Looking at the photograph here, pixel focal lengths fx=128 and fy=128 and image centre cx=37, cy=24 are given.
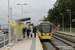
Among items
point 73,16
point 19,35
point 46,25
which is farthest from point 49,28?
point 73,16

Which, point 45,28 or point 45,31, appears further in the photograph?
point 45,28

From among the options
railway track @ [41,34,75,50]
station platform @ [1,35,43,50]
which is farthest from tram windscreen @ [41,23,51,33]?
station platform @ [1,35,43,50]

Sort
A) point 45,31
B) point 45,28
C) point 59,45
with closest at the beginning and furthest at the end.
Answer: point 59,45, point 45,31, point 45,28

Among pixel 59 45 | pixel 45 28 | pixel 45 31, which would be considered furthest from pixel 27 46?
pixel 45 28

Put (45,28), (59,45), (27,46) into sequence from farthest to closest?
1. (45,28)
2. (59,45)
3. (27,46)

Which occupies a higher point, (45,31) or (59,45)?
(45,31)

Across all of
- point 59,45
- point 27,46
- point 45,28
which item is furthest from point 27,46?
point 45,28

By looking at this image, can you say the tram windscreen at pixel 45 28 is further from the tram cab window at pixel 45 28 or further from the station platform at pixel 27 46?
the station platform at pixel 27 46

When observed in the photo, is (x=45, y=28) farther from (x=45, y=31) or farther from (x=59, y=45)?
(x=59, y=45)

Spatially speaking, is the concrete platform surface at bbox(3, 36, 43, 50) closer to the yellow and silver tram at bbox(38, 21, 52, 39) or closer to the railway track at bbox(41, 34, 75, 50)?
the railway track at bbox(41, 34, 75, 50)

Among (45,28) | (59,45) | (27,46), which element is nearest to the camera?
(27,46)

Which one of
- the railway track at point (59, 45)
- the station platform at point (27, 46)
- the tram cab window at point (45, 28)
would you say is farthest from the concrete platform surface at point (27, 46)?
the tram cab window at point (45, 28)

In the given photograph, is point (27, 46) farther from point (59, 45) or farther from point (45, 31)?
point (45, 31)

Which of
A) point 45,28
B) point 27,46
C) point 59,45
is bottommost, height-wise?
point 59,45
